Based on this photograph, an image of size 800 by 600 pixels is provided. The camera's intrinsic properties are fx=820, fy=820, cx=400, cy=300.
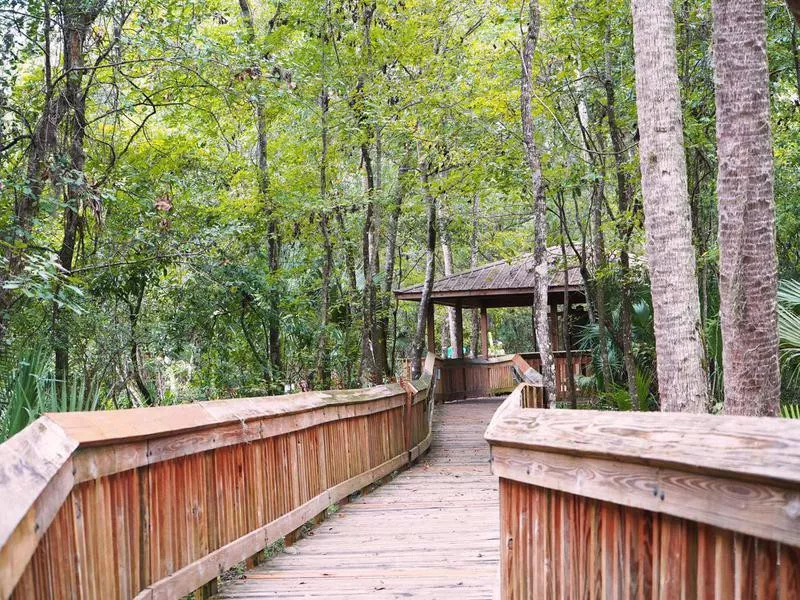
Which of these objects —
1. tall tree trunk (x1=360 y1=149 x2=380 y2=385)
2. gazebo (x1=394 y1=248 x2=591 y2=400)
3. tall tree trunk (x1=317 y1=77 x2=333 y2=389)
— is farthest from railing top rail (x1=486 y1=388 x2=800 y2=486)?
A: gazebo (x1=394 y1=248 x2=591 y2=400)

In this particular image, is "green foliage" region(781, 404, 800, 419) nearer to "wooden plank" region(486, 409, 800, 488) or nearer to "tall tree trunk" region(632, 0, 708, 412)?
"tall tree trunk" region(632, 0, 708, 412)

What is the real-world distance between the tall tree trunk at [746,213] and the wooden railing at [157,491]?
3.28 meters

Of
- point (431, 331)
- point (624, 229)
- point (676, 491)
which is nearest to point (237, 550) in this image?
point (676, 491)

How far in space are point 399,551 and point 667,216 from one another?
3.46 metres

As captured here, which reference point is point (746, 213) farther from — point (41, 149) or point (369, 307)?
point (369, 307)

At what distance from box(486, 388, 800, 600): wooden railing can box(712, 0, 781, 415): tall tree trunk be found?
269 cm

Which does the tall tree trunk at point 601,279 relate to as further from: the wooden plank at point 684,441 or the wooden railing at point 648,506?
the wooden plank at point 684,441

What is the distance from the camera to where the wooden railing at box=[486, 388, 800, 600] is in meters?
1.86

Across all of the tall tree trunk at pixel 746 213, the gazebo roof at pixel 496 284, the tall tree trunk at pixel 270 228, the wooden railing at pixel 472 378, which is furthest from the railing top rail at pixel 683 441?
the wooden railing at pixel 472 378

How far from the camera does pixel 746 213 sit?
564 cm

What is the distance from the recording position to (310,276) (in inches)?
692

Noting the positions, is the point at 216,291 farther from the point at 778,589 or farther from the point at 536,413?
the point at 778,589

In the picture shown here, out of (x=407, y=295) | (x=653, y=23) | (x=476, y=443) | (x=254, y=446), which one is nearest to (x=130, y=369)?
(x=476, y=443)

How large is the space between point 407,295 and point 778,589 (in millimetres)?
20271
